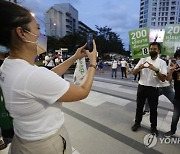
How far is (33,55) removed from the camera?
0.94 metres

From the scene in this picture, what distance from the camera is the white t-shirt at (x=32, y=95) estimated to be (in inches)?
31.3

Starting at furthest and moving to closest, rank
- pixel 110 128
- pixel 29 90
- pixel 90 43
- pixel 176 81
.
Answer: pixel 110 128
pixel 176 81
pixel 90 43
pixel 29 90

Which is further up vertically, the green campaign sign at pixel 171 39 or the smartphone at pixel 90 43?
the green campaign sign at pixel 171 39

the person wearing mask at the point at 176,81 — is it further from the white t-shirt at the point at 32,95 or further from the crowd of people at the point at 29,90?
the white t-shirt at the point at 32,95

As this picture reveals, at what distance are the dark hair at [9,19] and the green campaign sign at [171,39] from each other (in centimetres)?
324

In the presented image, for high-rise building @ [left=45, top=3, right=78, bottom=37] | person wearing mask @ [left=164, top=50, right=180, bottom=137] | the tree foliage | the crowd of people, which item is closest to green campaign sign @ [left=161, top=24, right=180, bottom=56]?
person wearing mask @ [left=164, top=50, right=180, bottom=137]

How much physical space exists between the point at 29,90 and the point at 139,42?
9.82 feet

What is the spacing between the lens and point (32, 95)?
2.66 feet

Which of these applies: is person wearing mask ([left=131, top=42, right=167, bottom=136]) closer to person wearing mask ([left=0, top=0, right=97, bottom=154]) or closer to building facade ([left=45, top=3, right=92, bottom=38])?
person wearing mask ([left=0, top=0, right=97, bottom=154])

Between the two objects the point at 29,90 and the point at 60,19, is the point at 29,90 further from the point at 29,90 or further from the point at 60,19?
the point at 60,19

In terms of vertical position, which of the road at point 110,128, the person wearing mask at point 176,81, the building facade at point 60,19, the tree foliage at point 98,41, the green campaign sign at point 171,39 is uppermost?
the building facade at point 60,19

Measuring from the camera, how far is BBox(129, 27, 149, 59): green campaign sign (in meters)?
3.30

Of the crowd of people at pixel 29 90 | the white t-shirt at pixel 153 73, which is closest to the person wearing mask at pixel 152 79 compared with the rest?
the white t-shirt at pixel 153 73

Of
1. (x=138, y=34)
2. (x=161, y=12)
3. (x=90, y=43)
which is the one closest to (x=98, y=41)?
(x=138, y=34)
